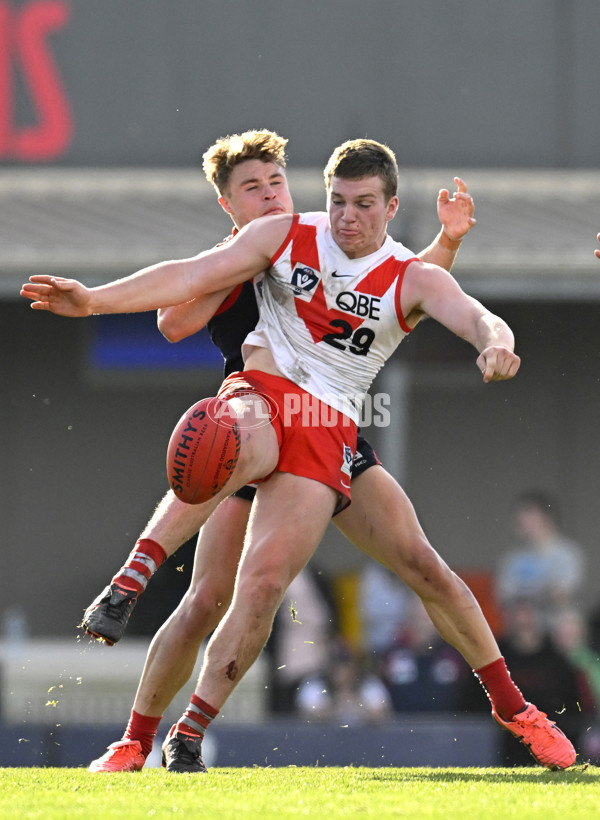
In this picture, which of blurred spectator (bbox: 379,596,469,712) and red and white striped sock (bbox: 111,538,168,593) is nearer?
red and white striped sock (bbox: 111,538,168,593)

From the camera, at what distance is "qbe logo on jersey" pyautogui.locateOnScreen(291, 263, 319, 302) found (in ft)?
17.3

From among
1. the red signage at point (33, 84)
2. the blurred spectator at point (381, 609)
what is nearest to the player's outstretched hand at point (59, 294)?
the blurred spectator at point (381, 609)

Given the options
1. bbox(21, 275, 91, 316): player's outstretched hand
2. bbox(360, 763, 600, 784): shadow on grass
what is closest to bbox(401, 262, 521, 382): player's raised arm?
bbox(21, 275, 91, 316): player's outstretched hand

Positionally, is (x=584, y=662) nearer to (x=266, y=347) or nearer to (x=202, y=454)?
(x=266, y=347)

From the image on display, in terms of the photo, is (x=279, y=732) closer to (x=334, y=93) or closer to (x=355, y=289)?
(x=355, y=289)

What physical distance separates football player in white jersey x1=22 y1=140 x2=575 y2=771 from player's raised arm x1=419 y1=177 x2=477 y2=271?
0.41 m

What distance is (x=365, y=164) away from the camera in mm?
5156

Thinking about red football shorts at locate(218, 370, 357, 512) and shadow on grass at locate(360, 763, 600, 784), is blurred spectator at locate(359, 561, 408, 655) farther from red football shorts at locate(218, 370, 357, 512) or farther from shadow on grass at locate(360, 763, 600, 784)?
red football shorts at locate(218, 370, 357, 512)

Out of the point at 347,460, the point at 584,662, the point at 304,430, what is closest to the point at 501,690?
the point at 347,460

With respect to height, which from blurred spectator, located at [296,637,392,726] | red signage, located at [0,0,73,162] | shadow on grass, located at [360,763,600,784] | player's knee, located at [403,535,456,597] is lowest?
blurred spectator, located at [296,637,392,726]

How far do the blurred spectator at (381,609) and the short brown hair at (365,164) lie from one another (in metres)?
5.23

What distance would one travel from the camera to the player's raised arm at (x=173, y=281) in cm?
493

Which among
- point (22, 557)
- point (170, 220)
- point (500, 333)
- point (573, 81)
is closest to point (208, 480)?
point (500, 333)

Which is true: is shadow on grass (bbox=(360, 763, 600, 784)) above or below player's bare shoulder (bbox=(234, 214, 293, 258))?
below
